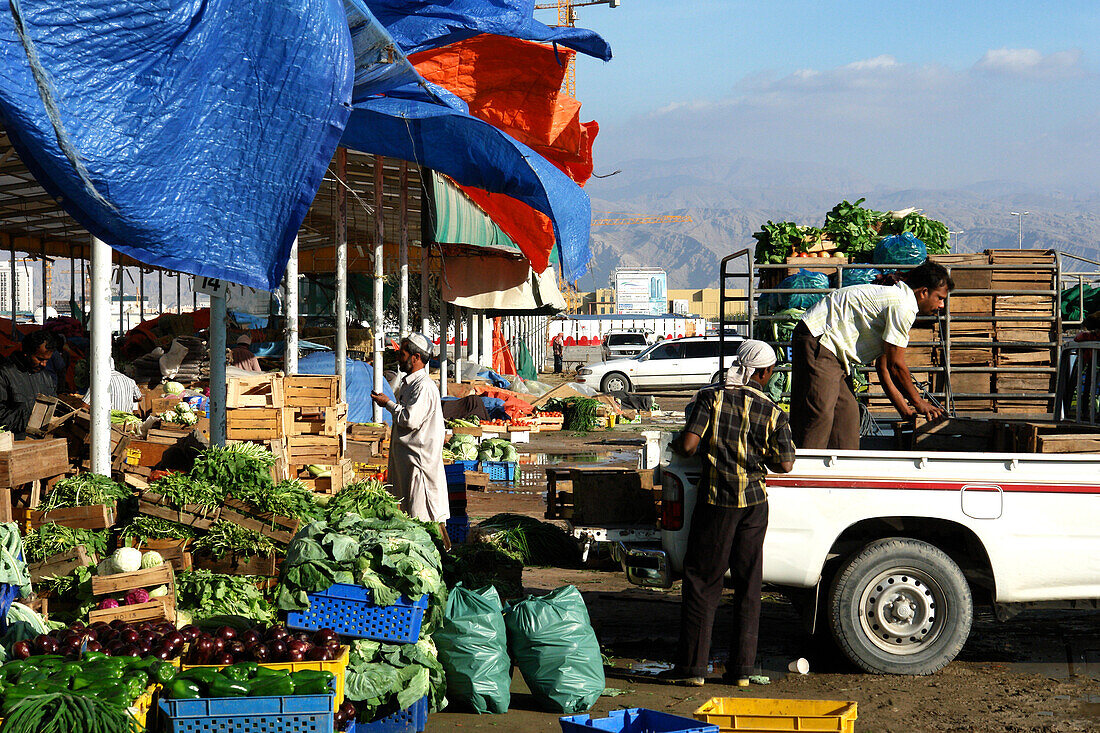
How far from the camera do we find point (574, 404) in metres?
23.3

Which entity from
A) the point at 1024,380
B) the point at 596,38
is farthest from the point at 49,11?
the point at 1024,380

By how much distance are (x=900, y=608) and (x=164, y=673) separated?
4.39 meters

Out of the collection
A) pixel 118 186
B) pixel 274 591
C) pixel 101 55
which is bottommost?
pixel 274 591

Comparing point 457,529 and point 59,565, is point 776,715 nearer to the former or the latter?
point 59,565

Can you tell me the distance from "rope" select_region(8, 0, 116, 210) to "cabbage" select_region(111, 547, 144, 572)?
292cm

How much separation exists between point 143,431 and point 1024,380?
A: 9269 mm

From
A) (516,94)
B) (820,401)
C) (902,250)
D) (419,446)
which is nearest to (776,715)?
(820,401)

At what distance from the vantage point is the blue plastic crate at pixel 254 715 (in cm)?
439

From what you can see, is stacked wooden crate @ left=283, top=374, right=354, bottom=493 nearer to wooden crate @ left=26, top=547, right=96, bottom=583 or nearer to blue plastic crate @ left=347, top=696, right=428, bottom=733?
wooden crate @ left=26, top=547, right=96, bottom=583

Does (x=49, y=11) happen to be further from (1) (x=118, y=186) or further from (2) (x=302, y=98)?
(2) (x=302, y=98)

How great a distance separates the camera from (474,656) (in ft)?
18.9

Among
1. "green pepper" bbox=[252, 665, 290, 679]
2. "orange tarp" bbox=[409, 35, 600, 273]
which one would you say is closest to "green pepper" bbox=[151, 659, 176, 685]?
"green pepper" bbox=[252, 665, 290, 679]

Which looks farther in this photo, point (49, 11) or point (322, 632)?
point (322, 632)

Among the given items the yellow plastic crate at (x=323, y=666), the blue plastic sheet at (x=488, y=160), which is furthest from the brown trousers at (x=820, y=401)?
the yellow plastic crate at (x=323, y=666)
